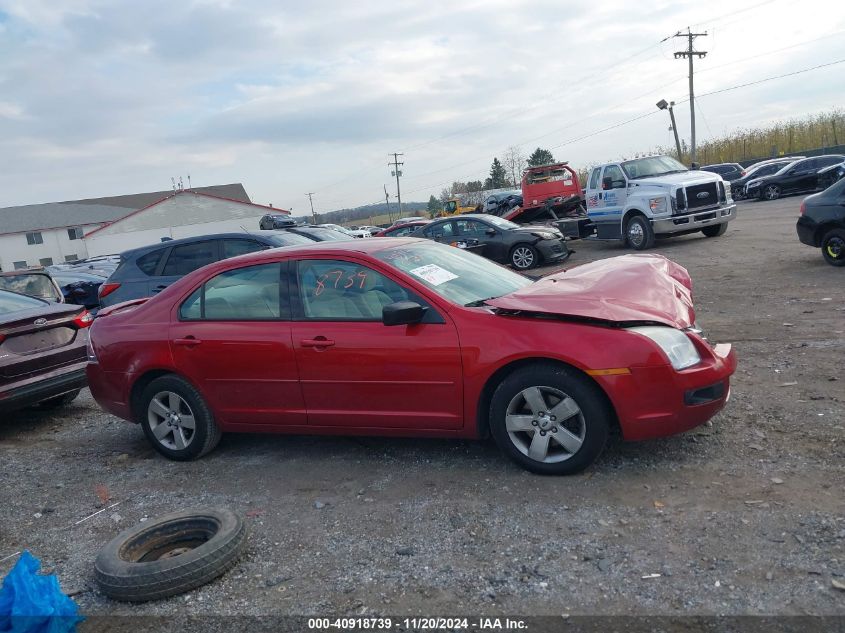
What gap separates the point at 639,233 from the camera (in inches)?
648

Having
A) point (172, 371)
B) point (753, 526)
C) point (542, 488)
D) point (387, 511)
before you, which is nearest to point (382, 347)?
point (387, 511)

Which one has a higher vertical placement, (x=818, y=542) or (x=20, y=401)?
(x=20, y=401)

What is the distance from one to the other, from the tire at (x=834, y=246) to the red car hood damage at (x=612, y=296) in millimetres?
6468

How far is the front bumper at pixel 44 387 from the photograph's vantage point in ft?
20.8

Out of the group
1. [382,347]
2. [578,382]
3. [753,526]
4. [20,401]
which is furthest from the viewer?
[20,401]

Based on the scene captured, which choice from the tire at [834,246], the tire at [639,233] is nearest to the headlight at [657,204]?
the tire at [639,233]

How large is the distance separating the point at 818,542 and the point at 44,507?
15.4 ft

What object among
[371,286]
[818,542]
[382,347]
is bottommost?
[818,542]

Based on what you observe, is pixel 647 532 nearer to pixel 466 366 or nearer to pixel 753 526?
pixel 753 526

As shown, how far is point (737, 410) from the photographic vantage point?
501cm

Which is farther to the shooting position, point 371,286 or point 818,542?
point 371,286

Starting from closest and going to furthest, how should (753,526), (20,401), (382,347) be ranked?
(753,526) → (382,347) → (20,401)

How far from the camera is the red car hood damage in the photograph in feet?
13.7

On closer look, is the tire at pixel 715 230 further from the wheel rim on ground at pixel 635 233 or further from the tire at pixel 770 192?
the tire at pixel 770 192
